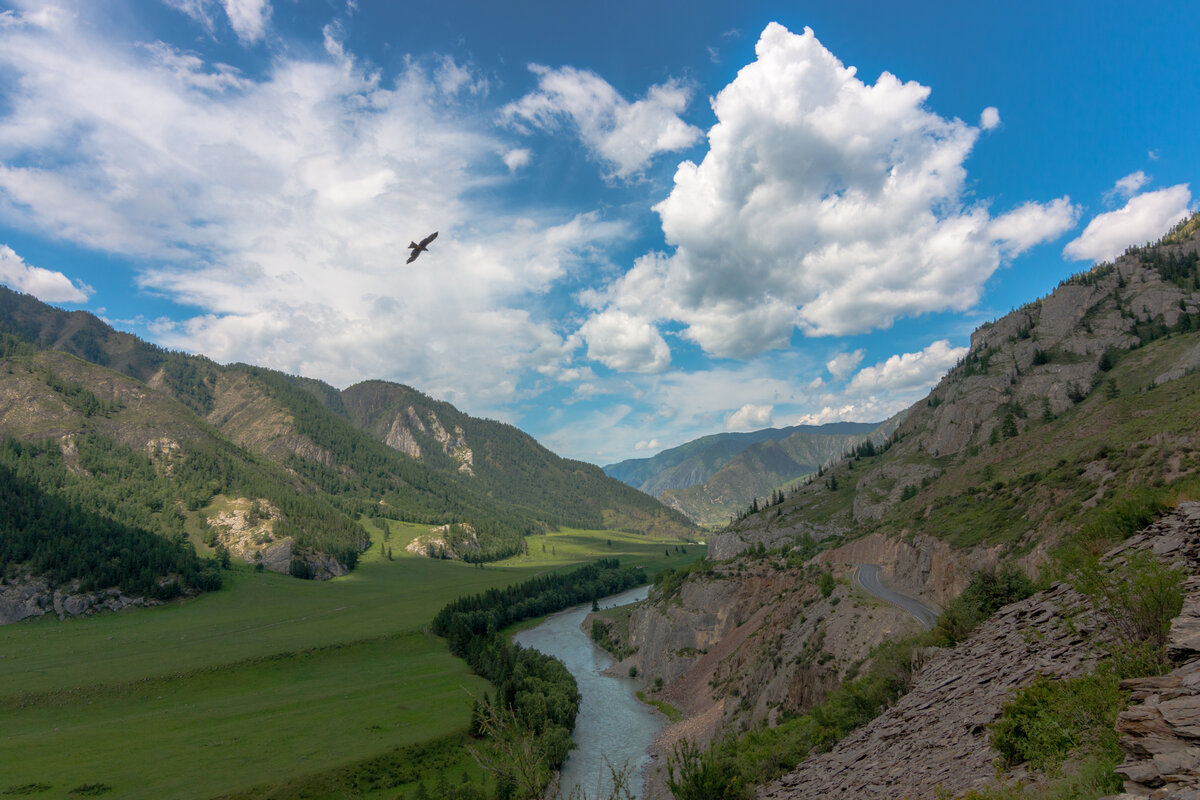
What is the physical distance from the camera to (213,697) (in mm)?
88562

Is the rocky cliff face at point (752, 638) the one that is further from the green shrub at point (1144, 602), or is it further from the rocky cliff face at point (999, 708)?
the green shrub at point (1144, 602)

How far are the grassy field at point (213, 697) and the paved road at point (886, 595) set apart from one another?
5499cm

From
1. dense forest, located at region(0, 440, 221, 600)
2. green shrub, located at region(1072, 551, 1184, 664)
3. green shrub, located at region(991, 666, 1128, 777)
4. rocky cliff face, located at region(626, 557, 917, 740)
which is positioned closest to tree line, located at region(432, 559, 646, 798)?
green shrub, located at region(991, 666, 1128, 777)

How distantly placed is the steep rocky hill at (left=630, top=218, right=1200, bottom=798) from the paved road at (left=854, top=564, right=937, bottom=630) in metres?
1.61

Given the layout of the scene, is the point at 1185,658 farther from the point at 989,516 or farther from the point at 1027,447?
the point at 1027,447

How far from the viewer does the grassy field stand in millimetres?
60656

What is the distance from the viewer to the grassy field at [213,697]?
60656mm

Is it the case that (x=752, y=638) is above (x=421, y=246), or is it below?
below

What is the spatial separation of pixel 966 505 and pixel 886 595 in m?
15.3

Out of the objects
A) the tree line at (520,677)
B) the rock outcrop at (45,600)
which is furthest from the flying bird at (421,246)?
the rock outcrop at (45,600)

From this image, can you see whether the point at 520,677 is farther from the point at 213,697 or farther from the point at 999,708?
the point at 999,708

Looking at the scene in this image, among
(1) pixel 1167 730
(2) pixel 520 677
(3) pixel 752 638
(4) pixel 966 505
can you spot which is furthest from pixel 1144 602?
(2) pixel 520 677

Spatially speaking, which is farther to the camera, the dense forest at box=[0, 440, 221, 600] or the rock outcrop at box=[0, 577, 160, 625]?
the dense forest at box=[0, 440, 221, 600]

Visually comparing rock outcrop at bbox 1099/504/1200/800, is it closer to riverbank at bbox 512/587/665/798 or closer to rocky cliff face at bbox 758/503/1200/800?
rocky cliff face at bbox 758/503/1200/800
